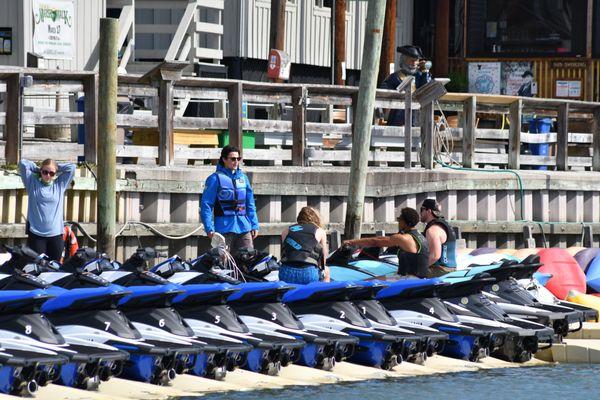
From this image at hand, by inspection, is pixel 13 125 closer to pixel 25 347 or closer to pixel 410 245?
pixel 410 245

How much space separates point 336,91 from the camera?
66.8 feet

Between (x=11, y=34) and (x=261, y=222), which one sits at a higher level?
(x=11, y=34)

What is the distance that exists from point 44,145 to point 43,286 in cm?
502

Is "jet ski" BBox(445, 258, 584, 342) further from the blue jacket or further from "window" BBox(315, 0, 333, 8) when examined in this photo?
"window" BBox(315, 0, 333, 8)

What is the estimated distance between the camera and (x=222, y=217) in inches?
647

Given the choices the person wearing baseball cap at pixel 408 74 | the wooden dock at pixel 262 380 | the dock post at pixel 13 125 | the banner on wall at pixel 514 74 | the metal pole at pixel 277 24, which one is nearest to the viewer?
the wooden dock at pixel 262 380

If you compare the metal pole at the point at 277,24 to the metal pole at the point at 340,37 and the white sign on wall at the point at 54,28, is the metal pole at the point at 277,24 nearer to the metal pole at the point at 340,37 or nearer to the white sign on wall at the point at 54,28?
the white sign on wall at the point at 54,28

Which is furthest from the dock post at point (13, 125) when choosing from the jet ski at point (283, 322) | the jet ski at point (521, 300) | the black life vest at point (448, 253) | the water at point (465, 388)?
the water at point (465, 388)

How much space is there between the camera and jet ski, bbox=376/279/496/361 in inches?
582

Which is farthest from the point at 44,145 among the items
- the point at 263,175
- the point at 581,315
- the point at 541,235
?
the point at 541,235

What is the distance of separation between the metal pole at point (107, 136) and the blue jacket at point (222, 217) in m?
0.95

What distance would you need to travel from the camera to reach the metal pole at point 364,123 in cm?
1817

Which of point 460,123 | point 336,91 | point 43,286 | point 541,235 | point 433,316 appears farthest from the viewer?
point 460,123

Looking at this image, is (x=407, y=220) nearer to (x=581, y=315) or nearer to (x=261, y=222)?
(x=581, y=315)
